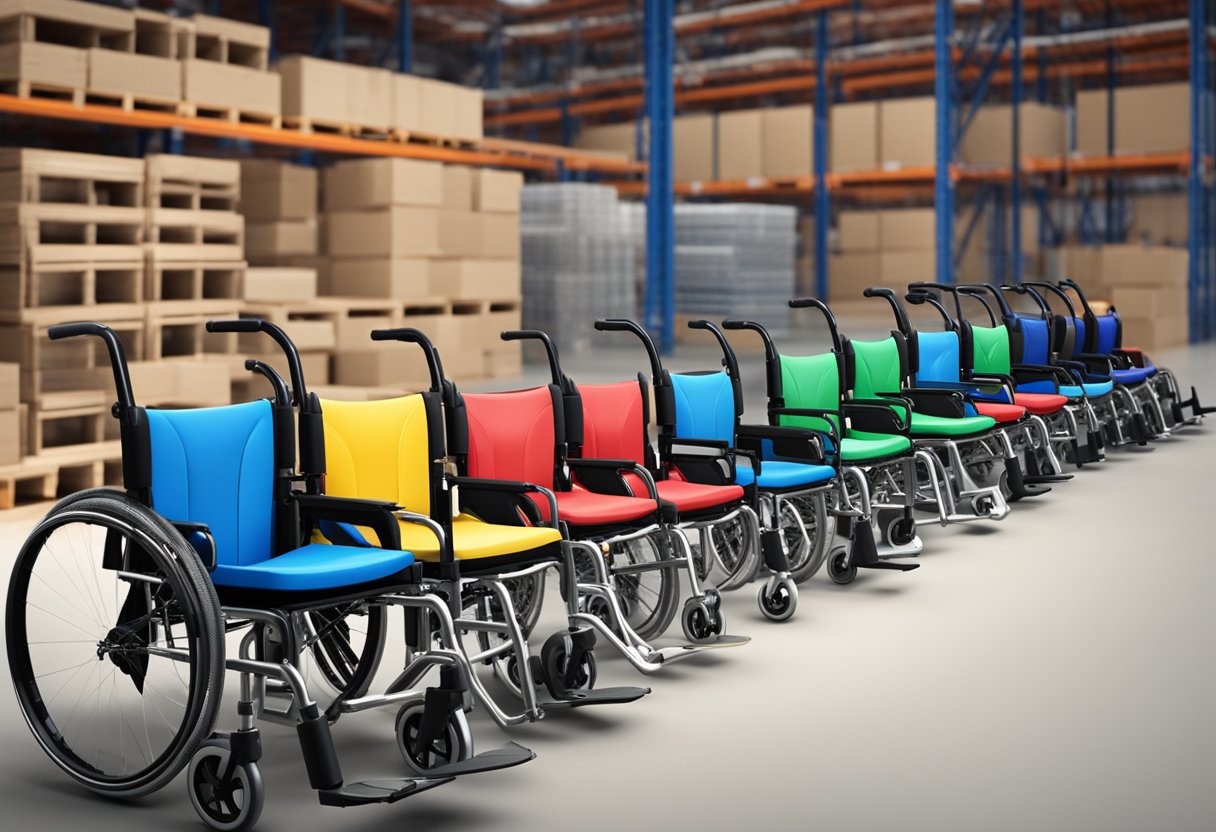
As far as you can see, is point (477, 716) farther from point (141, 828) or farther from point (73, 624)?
point (73, 624)

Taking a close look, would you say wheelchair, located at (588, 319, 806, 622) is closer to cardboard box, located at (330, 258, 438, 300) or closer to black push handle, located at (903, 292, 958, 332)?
black push handle, located at (903, 292, 958, 332)

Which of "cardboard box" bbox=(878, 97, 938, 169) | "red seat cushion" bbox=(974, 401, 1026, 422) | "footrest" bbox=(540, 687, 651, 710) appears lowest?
"footrest" bbox=(540, 687, 651, 710)

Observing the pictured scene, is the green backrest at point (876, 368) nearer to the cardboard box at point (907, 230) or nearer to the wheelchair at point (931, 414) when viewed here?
the wheelchair at point (931, 414)

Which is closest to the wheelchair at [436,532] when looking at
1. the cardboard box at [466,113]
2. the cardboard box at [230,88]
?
the cardboard box at [230,88]

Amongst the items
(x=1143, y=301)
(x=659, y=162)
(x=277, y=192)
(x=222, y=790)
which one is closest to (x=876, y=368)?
(x=222, y=790)

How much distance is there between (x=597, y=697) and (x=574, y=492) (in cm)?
104

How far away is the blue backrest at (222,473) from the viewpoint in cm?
368

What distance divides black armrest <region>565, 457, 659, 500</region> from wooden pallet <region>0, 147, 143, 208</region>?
4.69m

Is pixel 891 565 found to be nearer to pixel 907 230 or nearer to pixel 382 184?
pixel 382 184

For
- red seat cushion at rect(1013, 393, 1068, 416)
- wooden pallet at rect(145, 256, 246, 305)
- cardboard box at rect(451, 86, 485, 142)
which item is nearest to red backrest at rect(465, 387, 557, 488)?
red seat cushion at rect(1013, 393, 1068, 416)

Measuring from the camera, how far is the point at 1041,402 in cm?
841

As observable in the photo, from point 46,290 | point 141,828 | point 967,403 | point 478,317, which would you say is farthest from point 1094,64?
point 141,828

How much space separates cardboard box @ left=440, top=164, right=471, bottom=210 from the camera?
1212 centimetres

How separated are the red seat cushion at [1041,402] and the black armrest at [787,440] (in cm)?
284
